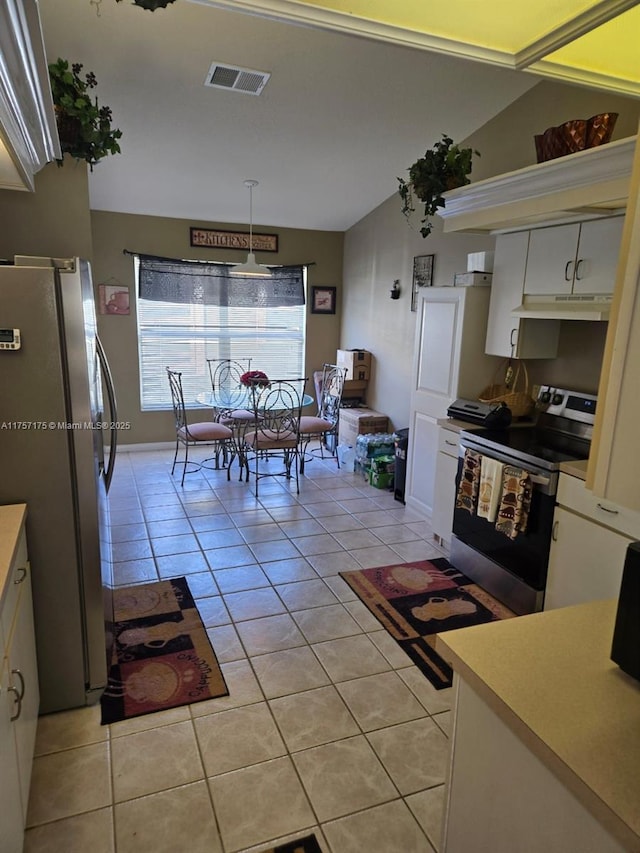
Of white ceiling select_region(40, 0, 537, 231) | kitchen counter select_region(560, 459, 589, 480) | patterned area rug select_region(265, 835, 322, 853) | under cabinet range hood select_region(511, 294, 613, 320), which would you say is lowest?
patterned area rug select_region(265, 835, 322, 853)

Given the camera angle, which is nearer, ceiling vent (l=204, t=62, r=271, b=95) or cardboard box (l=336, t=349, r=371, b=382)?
ceiling vent (l=204, t=62, r=271, b=95)

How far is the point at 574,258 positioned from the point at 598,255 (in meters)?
0.15

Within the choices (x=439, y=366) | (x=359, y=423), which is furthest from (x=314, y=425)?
(x=439, y=366)

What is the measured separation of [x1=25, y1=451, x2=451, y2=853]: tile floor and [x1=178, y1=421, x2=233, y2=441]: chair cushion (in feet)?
5.21

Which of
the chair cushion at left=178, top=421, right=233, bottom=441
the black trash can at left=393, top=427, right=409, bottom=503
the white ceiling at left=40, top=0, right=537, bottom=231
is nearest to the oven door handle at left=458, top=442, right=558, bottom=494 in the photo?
the black trash can at left=393, top=427, right=409, bottom=503

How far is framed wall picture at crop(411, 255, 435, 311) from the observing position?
4799 mm

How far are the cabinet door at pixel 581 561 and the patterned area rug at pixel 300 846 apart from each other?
5.31 ft

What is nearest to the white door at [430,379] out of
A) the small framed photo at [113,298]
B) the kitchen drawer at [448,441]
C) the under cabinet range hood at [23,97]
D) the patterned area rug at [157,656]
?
the kitchen drawer at [448,441]

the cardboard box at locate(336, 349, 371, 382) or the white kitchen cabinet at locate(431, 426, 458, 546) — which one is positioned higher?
the cardboard box at locate(336, 349, 371, 382)

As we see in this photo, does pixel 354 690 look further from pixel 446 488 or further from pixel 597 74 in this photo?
pixel 597 74

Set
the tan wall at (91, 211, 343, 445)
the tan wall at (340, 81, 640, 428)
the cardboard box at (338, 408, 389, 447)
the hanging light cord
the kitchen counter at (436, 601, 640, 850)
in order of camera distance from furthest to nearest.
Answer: the cardboard box at (338, 408, 389, 447) → the tan wall at (91, 211, 343, 445) → the hanging light cord → the tan wall at (340, 81, 640, 428) → the kitchen counter at (436, 601, 640, 850)

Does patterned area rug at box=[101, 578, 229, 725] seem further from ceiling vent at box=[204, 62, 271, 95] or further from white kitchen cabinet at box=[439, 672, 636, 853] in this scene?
ceiling vent at box=[204, 62, 271, 95]

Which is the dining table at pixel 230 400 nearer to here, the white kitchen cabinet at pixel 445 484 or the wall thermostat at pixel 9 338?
the white kitchen cabinet at pixel 445 484

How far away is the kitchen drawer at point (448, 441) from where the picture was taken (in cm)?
364
